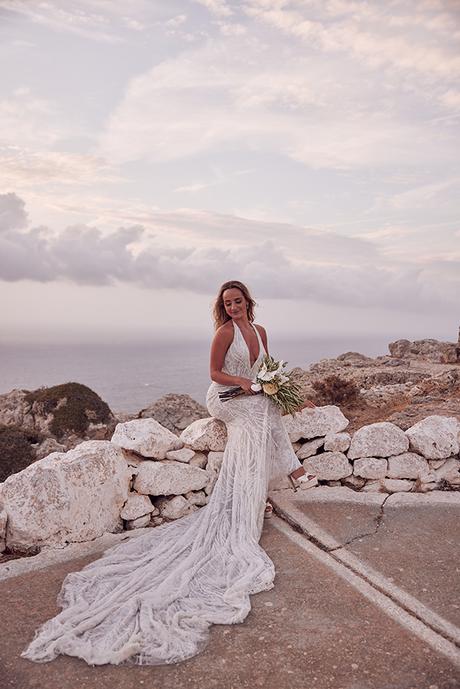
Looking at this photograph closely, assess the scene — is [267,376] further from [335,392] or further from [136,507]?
[335,392]

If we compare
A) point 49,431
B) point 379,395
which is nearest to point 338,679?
point 379,395

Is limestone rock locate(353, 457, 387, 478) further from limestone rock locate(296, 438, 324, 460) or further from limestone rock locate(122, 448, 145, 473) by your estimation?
limestone rock locate(122, 448, 145, 473)

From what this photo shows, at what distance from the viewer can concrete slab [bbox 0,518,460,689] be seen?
10.0 feet

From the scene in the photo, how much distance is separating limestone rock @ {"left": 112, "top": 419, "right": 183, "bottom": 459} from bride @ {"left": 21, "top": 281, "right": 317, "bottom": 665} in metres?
0.57

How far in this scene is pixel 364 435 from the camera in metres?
6.01

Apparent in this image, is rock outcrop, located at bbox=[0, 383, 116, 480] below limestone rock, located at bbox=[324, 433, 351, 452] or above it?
below

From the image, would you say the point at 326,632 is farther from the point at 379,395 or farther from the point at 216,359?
the point at 379,395

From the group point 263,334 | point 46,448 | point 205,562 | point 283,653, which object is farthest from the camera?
point 46,448

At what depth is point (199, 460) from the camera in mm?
5621

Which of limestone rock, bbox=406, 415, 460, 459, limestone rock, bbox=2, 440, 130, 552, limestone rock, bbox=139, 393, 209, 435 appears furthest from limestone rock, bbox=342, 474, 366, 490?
limestone rock, bbox=139, 393, 209, 435

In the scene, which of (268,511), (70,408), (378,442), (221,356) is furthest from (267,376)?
(70,408)

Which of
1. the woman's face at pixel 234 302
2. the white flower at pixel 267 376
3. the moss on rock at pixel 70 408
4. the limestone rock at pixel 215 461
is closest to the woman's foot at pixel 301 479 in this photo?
the limestone rock at pixel 215 461

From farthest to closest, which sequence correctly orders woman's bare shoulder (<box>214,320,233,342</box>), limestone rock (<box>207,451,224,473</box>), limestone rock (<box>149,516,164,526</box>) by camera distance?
woman's bare shoulder (<box>214,320,233,342</box>) < limestone rock (<box>207,451,224,473</box>) < limestone rock (<box>149,516,164,526</box>)

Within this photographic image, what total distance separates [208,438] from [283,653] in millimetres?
2566
